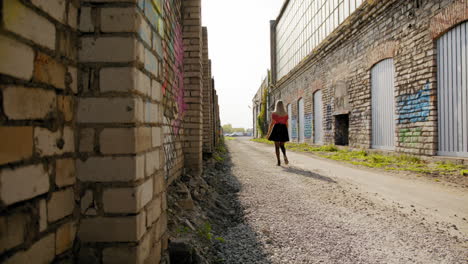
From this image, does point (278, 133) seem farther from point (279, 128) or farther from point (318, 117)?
point (318, 117)

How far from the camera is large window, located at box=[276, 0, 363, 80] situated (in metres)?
12.1

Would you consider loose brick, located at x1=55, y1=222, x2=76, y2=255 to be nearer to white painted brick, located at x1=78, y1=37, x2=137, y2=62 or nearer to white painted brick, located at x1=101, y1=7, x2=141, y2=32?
white painted brick, located at x1=78, y1=37, x2=137, y2=62

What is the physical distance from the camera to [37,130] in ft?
3.40

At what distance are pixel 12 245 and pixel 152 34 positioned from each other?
118 centimetres

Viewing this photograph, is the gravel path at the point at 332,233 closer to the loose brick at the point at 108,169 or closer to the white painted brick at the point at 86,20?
the loose brick at the point at 108,169

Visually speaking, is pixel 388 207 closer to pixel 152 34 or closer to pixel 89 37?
pixel 152 34

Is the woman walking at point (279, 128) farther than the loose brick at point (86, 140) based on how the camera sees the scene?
Yes

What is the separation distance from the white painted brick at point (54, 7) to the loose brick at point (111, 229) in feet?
3.06

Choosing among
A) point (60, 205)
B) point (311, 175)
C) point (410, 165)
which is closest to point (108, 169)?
point (60, 205)

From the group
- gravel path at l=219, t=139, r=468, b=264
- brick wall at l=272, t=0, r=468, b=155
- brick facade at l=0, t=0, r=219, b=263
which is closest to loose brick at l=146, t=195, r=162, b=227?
brick facade at l=0, t=0, r=219, b=263

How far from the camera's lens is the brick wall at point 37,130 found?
2.94 feet

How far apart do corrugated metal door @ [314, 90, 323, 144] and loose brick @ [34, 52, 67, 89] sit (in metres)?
13.1

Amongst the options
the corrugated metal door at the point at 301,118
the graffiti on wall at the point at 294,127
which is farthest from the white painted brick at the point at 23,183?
the graffiti on wall at the point at 294,127

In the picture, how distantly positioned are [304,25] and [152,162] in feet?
58.3
